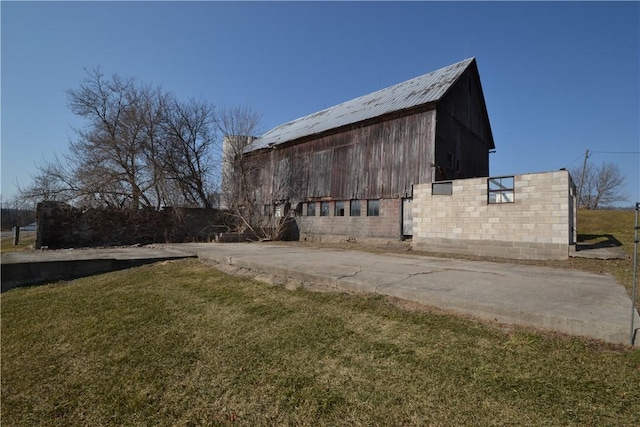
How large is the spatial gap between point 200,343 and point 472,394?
112 inches

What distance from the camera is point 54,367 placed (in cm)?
331

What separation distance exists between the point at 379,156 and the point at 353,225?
397cm

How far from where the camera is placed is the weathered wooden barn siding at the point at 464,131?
15.0m

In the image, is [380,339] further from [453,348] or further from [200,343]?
[200,343]

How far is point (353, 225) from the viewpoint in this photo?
55.8ft

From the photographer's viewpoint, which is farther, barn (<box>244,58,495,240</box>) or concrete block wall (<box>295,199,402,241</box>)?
concrete block wall (<box>295,199,402,241</box>)

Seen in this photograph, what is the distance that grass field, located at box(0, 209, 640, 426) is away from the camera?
7.33ft

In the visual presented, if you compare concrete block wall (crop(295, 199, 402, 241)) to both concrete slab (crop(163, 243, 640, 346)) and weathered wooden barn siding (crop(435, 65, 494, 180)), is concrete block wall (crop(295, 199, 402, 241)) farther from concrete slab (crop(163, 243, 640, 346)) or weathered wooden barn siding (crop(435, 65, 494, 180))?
concrete slab (crop(163, 243, 640, 346))

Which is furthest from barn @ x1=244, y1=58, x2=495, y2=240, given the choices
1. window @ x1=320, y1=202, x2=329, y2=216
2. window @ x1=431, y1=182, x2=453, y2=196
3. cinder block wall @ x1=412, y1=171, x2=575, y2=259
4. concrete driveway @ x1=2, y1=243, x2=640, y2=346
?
concrete driveway @ x1=2, y1=243, x2=640, y2=346

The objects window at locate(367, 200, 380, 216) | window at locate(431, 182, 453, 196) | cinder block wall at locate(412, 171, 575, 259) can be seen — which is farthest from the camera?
window at locate(367, 200, 380, 216)

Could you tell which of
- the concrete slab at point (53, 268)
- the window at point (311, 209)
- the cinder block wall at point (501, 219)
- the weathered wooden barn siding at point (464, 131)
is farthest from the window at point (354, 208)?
the concrete slab at point (53, 268)

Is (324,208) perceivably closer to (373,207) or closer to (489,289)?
(373,207)

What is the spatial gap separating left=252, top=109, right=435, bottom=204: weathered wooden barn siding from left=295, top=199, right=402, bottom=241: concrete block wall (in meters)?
0.64

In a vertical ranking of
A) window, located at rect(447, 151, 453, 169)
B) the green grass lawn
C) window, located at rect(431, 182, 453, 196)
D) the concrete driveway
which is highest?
window, located at rect(447, 151, 453, 169)
